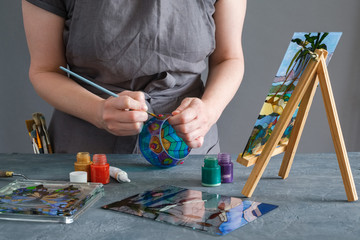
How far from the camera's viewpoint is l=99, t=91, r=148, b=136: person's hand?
1.08 metres

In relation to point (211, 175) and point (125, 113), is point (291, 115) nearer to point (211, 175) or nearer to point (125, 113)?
point (211, 175)

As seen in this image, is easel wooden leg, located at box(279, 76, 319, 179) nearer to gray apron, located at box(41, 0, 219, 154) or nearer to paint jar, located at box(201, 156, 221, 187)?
paint jar, located at box(201, 156, 221, 187)

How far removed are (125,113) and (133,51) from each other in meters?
0.34

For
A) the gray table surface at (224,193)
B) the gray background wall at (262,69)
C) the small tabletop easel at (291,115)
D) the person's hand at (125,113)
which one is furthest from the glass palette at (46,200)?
the gray background wall at (262,69)

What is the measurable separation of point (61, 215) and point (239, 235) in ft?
1.08

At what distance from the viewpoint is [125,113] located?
1092 millimetres

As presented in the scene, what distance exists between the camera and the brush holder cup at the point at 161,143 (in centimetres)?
113

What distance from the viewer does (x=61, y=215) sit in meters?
0.79

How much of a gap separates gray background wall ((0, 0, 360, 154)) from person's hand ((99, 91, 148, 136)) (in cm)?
147

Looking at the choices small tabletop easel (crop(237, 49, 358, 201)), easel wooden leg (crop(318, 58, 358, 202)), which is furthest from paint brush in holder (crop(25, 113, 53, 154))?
easel wooden leg (crop(318, 58, 358, 202))

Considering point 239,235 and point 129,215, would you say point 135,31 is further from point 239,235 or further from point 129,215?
point 239,235

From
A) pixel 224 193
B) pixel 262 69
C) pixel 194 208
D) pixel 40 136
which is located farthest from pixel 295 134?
pixel 262 69

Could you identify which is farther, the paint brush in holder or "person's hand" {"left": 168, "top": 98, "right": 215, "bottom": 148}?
the paint brush in holder

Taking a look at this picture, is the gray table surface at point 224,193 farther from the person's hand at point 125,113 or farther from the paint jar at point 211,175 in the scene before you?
the person's hand at point 125,113
